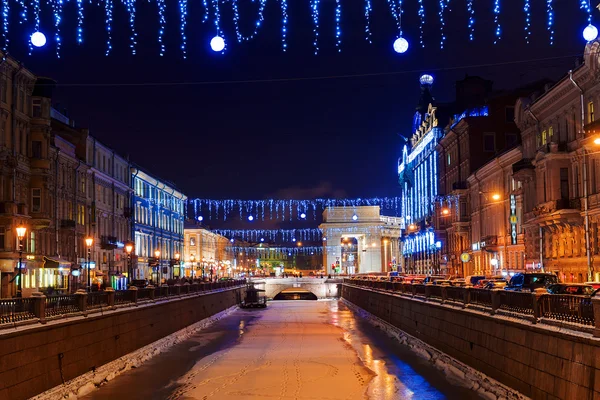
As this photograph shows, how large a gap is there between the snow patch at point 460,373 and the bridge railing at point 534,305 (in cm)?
199

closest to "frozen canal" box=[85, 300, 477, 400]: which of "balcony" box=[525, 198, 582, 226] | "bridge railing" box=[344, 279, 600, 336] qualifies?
"bridge railing" box=[344, 279, 600, 336]

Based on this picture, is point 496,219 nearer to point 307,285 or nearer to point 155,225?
point 155,225

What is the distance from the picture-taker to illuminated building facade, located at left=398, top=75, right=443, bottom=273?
110500 millimetres

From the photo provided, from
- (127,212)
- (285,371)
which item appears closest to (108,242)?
(127,212)

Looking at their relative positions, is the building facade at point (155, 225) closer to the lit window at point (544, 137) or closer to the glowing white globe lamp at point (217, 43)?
the lit window at point (544, 137)

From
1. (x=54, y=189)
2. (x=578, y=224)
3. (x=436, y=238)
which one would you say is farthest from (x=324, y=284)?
(x=578, y=224)

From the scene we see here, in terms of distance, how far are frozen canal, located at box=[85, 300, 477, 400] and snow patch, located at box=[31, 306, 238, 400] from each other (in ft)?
1.08

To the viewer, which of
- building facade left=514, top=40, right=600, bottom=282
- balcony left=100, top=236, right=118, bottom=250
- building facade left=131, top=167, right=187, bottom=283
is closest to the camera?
building facade left=514, top=40, right=600, bottom=282

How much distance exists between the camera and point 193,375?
3294cm

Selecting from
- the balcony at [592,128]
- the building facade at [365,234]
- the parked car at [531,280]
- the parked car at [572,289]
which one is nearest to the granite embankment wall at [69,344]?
the parked car at [572,289]

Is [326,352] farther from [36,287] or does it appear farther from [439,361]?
[36,287]

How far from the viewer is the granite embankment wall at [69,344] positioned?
2064cm

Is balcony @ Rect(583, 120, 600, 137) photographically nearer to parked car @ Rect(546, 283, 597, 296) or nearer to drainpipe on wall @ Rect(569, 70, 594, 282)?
drainpipe on wall @ Rect(569, 70, 594, 282)

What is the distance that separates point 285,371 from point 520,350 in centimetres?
1344
